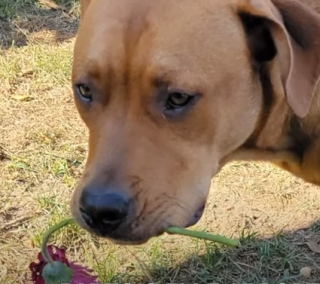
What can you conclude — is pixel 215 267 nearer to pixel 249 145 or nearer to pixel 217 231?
pixel 217 231

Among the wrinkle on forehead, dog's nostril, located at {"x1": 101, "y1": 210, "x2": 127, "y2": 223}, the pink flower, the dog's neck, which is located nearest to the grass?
the dog's neck

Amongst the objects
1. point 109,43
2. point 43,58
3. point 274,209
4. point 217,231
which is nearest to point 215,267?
point 217,231

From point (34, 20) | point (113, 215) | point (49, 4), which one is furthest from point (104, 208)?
point (49, 4)

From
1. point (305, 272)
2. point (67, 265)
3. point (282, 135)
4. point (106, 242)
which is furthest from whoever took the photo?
point (106, 242)

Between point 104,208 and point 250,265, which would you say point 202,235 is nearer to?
point 104,208

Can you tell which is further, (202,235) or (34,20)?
(34,20)

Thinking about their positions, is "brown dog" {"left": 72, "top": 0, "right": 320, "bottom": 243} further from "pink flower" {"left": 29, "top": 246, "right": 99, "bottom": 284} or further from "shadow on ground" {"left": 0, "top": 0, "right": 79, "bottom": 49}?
"shadow on ground" {"left": 0, "top": 0, "right": 79, "bottom": 49}

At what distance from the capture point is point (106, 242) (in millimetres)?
3758

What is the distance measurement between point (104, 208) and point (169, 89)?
43cm

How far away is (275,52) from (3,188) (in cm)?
206

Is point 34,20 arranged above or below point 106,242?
below

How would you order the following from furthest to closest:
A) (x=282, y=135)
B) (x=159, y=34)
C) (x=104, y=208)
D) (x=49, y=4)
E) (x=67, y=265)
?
(x=49, y=4) < (x=282, y=135) < (x=67, y=265) < (x=159, y=34) < (x=104, y=208)

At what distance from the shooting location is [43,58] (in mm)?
5387

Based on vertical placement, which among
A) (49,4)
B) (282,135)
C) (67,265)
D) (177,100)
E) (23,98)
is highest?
(177,100)
